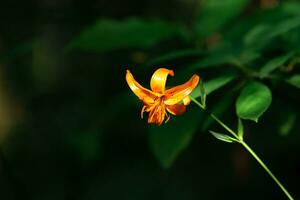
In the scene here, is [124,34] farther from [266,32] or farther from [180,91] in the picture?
[180,91]

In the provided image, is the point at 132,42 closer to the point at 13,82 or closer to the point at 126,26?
the point at 126,26

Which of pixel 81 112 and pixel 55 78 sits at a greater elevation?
pixel 55 78

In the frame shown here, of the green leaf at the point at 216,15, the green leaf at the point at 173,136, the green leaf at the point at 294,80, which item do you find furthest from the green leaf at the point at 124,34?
the green leaf at the point at 294,80

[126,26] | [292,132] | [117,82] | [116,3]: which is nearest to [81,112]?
[117,82]

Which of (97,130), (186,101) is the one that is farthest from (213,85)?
(97,130)

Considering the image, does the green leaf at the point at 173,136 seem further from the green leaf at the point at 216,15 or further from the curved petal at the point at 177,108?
the green leaf at the point at 216,15

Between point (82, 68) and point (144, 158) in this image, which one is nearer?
point (144, 158)
